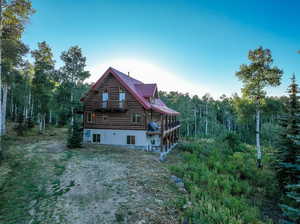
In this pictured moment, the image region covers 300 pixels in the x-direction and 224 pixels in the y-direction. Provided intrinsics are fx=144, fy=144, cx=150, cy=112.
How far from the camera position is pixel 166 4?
1360 centimetres

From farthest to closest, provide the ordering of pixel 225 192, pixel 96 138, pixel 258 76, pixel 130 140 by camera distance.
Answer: pixel 96 138 < pixel 130 140 < pixel 258 76 < pixel 225 192

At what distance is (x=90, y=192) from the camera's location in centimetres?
654

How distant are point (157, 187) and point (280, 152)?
8.95m

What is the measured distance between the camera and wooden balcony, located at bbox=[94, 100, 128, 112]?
15805 mm

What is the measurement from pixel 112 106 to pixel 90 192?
1087cm

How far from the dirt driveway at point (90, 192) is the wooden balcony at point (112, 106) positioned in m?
6.69

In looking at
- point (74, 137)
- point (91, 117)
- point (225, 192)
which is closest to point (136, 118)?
point (91, 117)

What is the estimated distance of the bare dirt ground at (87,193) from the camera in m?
5.05

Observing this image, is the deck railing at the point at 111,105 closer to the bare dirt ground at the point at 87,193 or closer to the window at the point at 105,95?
the window at the point at 105,95

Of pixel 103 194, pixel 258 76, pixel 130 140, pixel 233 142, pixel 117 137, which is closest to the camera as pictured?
pixel 103 194

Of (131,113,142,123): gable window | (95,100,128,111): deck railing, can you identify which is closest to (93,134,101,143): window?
(95,100,128,111): deck railing

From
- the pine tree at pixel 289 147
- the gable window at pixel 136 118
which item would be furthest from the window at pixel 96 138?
the pine tree at pixel 289 147

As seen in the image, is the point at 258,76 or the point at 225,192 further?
the point at 258,76

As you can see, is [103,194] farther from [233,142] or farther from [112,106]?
[233,142]
